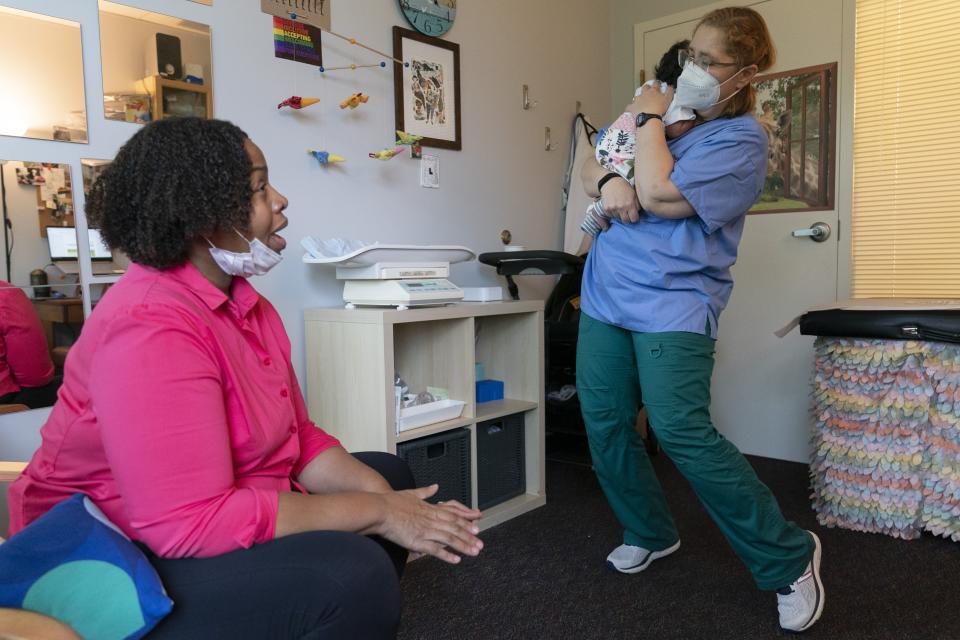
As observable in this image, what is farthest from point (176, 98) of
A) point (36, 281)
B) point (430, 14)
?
point (430, 14)

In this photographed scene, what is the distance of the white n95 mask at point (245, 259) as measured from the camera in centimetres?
112

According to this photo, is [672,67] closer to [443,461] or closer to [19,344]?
[443,461]

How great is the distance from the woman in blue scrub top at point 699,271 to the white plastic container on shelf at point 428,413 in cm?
61

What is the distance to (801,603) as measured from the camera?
1.62 metres

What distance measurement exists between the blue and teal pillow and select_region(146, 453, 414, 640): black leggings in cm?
4

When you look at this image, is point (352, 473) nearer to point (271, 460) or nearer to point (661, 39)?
point (271, 460)

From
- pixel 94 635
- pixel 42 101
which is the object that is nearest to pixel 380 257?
pixel 42 101

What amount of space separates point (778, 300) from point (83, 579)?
292 cm

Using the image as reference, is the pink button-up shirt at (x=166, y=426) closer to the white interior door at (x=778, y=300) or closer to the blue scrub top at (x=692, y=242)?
the blue scrub top at (x=692, y=242)

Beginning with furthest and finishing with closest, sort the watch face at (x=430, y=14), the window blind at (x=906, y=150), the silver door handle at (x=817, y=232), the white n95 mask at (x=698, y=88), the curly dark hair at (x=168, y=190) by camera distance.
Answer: the silver door handle at (x=817, y=232) → the window blind at (x=906, y=150) → the watch face at (x=430, y=14) → the white n95 mask at (x=698, y=88) → the curly dark hair at (x=168, y=190)

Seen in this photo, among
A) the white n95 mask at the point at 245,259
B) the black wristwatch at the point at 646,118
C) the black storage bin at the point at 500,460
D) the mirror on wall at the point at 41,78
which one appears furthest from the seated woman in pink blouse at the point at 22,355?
the black wristwatch at the point at 646,118

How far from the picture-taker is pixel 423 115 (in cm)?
263

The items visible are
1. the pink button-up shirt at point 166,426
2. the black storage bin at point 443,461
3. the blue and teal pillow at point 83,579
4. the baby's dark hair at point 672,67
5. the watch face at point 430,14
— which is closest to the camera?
the blue and teal pillow at point 83,579

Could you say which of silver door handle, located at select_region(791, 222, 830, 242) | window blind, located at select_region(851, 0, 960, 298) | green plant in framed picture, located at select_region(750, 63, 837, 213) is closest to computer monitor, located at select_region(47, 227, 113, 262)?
green plant in framed picture, located at select_region(750, 63, 837, 213)
